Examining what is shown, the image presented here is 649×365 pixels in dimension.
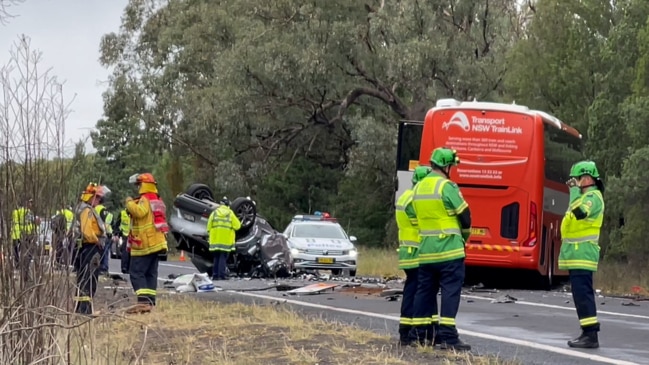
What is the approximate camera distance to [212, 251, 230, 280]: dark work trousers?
22.6 metres

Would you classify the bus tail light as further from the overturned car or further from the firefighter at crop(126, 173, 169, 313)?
the firefighter at crop(126, 173, 169, 313)

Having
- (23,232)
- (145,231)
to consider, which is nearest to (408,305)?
(145,231)

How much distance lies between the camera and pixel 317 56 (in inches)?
1378

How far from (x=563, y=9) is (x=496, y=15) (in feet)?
14.4

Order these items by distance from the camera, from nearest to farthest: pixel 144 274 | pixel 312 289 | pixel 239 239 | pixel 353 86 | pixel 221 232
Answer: pixel 144 274, pixel 312 289, pixel 221 232, pixel 239 239, pixel 353 86

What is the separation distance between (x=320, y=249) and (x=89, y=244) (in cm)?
1374

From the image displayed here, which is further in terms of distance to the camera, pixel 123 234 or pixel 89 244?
pixel 123 234

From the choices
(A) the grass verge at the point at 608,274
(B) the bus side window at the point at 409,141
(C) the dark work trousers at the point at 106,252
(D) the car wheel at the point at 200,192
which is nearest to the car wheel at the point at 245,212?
(D) the car wheel at the point at 200,192

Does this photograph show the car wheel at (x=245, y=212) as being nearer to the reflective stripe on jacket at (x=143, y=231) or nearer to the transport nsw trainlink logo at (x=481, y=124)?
the transport nsw trainlink logo at (x=481, y=124)

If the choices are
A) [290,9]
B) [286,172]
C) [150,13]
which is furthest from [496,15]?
[150,13]

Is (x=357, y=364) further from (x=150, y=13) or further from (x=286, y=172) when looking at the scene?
(x=150, y=13)

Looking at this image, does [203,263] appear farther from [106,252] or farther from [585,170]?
[585,170]

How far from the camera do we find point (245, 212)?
24625 mm

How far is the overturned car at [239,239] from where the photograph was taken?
78.5ft
